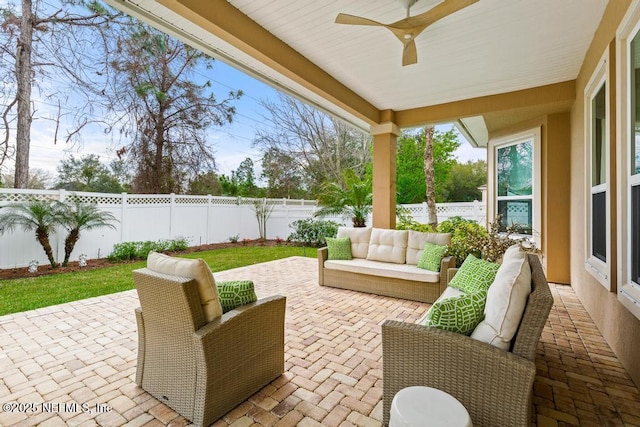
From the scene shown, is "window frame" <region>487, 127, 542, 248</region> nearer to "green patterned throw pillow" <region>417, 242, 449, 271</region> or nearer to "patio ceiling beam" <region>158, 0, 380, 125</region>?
"green patterned throw pillow" <region>417, 242, 449, 271</region>

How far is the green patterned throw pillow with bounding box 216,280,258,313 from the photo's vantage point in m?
2.05

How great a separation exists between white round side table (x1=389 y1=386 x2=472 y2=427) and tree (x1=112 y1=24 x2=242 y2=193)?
11021 mm

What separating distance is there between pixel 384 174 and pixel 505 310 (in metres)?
4.67

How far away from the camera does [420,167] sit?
524 inches

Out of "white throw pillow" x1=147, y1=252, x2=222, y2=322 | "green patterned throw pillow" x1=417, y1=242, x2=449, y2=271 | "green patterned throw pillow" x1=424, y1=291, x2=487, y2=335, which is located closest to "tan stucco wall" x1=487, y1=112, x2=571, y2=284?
"green patterned throw pillow" x1=417, y1=242, x2=449, y2=271

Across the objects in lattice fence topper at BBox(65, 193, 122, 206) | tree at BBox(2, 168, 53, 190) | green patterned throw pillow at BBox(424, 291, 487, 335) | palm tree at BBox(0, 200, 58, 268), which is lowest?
green patterned throw pillow at BBox(424, 291, 487, 335)

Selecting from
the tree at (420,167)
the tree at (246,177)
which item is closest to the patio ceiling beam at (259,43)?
the tree at (246,177)

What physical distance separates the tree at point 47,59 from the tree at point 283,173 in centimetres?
730

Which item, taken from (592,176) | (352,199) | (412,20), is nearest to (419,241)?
(592,176)

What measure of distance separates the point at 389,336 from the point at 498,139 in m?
5.91

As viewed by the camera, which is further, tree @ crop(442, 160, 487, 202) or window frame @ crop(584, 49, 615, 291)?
tree @ crop(442, 160, 487, 202)

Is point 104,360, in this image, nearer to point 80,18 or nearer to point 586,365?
point 586,365

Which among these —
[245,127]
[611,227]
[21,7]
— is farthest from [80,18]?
[611,227]

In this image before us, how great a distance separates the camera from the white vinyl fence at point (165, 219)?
5.70 metres
